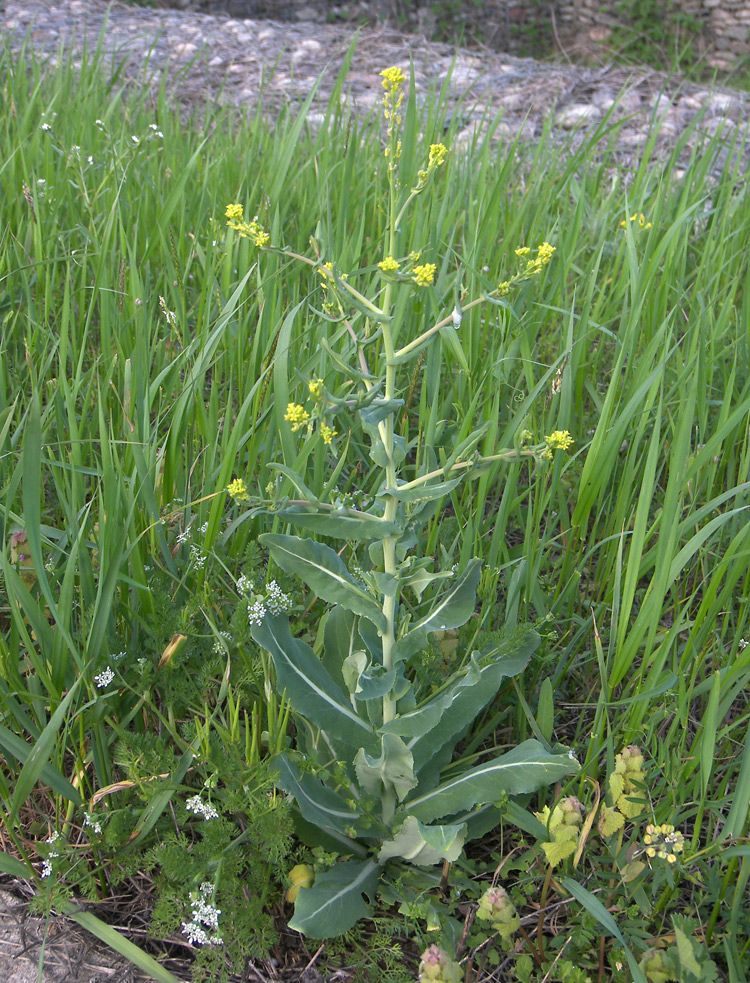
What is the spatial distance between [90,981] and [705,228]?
3063mm

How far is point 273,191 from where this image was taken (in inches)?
91.7

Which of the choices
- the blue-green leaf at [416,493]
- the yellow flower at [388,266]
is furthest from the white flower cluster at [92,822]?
the yellow flower at [388,266]

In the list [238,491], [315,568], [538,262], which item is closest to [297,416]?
[238,491]

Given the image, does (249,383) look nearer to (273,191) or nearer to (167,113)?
(273,191)

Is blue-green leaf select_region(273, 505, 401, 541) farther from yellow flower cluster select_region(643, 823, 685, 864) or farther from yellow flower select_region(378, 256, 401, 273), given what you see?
yellow flower cluster select_region(643, 823, 685, 864)

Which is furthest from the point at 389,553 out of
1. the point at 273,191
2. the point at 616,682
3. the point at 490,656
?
the point at 273,191

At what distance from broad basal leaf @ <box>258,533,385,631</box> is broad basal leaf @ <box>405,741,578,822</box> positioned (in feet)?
0.95

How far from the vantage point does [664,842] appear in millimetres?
1025

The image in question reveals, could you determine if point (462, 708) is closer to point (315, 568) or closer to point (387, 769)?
point (387, 769)

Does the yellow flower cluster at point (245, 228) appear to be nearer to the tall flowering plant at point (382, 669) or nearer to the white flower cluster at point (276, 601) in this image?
the tall flowering plant at point (382, 669)

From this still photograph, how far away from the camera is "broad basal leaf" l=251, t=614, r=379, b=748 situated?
3.89 feet

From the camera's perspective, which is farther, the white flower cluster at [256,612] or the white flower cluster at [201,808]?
the white flower cluster at [256,612]

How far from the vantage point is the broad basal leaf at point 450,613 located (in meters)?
1.12

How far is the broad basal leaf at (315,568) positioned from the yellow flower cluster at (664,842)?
0.45 m
